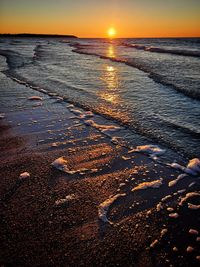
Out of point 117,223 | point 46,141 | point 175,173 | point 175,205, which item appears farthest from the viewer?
point 46,141

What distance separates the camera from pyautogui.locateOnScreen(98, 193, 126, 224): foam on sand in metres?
2.57

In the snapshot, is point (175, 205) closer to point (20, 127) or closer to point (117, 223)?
point (117, 223)

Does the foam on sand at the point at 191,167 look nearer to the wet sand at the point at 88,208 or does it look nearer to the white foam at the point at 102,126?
the wet sand at the point at 88,208

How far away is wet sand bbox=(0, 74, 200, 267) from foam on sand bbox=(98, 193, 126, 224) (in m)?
0.01

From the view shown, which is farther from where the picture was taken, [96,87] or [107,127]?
[96,87]

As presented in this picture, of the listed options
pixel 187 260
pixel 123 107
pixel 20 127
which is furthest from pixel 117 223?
pixel 123 107

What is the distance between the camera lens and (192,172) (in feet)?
11.3

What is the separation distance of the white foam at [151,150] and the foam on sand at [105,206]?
4.01ft

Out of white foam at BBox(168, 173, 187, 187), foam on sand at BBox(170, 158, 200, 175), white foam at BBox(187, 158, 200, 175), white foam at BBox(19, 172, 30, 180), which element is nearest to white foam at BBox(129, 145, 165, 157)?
foam on sand at BBox(170, 158, 200, 175)

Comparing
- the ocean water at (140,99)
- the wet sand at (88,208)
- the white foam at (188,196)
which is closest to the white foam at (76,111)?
the ocean water at (140,99)

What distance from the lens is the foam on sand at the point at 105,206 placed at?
8.43 ft

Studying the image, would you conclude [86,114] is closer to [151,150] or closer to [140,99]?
[140,99]

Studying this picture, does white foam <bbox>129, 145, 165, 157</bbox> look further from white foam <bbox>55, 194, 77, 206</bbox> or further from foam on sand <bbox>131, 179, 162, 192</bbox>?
white foam <bbox>55, 194, 77, 206</bbox>

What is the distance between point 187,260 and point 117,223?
75 centimetres
